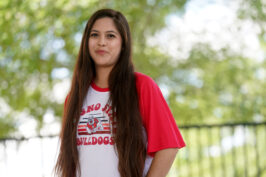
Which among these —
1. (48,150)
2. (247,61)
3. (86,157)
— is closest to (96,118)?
(86,157)

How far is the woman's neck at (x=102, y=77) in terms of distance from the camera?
93.4 inches

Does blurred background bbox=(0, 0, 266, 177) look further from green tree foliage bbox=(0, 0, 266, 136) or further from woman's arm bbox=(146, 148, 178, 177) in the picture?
woman's arm bbox=(146, 148, 178, 177)

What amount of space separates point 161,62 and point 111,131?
5910mm

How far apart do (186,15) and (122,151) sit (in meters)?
A: 6.58

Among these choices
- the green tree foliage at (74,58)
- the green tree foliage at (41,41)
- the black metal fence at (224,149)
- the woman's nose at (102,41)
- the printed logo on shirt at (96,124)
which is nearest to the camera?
the printed logo on shirt at (96,124)

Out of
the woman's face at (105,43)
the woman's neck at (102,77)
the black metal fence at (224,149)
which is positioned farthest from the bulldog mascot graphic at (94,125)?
the black metal fence at (224,149)

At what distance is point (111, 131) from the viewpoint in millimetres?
2186

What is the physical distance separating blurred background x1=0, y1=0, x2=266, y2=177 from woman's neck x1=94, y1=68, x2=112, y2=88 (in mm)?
2979

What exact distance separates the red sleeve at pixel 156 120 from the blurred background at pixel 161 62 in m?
3.23

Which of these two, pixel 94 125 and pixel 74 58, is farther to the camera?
pixel 74 58

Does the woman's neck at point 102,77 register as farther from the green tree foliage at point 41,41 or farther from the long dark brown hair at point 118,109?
A: the green tree foliage at point 41,41

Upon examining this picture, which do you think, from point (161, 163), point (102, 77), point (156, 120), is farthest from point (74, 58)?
point (161, 163)

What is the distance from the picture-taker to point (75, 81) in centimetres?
251

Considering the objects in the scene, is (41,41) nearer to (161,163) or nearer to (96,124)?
(96,124)
